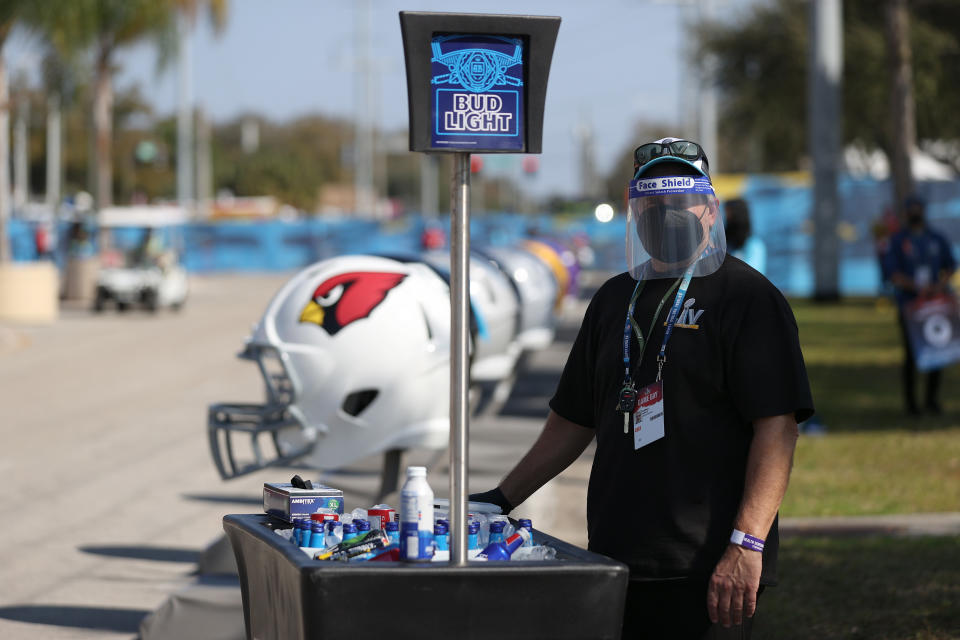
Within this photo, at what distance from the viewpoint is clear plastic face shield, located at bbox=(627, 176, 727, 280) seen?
365 centimetres

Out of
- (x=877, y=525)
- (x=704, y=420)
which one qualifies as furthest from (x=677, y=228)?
(x=877, y=525)

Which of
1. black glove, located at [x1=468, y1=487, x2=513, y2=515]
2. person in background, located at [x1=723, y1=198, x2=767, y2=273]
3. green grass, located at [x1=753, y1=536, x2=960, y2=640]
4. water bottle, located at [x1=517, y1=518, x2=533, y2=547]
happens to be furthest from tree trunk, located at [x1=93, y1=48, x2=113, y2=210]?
water bottle, located at [x1=517, y1=518, x2=533, y2=547]

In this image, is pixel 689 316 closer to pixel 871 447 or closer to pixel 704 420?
pixel 704 420

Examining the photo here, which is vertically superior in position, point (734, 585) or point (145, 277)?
point (734, 585)

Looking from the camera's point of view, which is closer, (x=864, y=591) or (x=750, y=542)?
(x=750, y=542)

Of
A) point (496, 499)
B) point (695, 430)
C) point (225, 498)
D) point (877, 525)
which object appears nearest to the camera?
point (695, 430)

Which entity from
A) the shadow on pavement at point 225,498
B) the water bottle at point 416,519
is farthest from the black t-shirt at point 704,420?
the shadow on pavement at point 225,498

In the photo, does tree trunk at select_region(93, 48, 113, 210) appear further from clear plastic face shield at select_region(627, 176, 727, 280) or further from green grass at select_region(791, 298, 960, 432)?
clear plastic face shield at select_region(627, 176, 727, 280)

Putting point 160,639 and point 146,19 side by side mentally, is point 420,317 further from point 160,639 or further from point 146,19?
point 146,19

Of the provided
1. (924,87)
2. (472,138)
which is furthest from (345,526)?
(924,87)

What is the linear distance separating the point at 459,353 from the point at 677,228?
0.86m

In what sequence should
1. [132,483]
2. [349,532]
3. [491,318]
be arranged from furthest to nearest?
[132,483], [491,318], [349,532]

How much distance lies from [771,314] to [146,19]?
3463cm

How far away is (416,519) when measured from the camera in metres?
3.10
